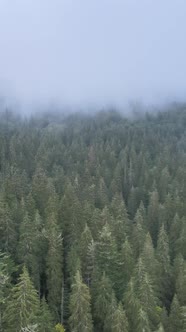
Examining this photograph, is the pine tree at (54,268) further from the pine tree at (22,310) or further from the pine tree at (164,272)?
the pine tree at (164,272)

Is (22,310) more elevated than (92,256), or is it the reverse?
(92,256)

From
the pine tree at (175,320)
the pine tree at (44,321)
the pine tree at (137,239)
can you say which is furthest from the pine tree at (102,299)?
the pine tree at (137,239)

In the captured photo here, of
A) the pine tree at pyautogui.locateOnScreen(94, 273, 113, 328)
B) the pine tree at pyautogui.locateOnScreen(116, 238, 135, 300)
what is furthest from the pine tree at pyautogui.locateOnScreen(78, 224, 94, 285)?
the pine tree at pyautogui.locateOnScreen(94, 273, 113, 328)

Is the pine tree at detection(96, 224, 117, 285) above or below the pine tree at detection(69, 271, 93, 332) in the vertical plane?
above

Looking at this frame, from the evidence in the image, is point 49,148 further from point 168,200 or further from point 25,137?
point 168,200

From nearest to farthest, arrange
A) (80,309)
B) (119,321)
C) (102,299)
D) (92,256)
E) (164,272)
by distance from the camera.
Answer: (119,321), (80,309), (102,299), (92,256), (164,272)

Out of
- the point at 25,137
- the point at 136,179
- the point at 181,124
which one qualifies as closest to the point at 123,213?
the point at 136,179

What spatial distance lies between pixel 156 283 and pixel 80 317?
16.3m

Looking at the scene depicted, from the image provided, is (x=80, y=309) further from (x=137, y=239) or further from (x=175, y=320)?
(x=137, y=239)

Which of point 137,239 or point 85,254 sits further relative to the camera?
point 137,239

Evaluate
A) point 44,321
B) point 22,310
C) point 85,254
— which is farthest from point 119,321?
point 85,254

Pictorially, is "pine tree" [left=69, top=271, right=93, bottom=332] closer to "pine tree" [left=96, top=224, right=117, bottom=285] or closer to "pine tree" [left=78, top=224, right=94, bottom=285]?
"pine tree" [left=78, top=224, right=94, bottom=285]

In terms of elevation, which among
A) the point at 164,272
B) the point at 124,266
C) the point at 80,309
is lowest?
the point at 80,309

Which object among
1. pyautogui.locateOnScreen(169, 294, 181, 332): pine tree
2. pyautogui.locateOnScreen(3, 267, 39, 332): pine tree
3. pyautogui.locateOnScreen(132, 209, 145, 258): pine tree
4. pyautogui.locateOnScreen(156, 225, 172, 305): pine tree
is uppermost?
pyautogui.locateOnScreen(132, 209, 145, 258): pine tree
